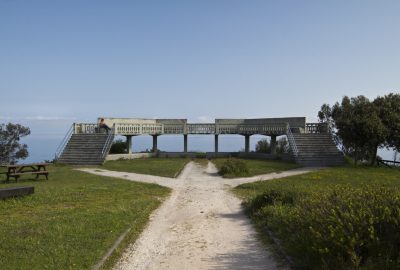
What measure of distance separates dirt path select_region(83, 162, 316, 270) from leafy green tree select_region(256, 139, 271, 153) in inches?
1023

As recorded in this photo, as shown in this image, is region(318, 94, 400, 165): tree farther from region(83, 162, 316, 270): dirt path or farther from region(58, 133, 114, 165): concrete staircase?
region(58, 133, 114, 165): concrete staircase

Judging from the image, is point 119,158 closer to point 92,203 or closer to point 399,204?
point 92,203

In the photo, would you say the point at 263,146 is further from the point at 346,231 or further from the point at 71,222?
the point at 346,231

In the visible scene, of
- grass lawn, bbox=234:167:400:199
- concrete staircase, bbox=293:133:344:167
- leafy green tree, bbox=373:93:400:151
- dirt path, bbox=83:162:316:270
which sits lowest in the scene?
dirt path, bbox=83:162:316:270

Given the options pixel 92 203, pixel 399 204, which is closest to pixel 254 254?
pixel 399 204

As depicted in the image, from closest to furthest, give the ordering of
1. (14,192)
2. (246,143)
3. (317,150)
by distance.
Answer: (14,192)
(317,150)
(246,143)

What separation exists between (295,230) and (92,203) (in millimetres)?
8286

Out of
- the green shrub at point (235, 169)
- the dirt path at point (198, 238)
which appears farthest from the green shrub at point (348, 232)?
the green shrub at point (235, 169)

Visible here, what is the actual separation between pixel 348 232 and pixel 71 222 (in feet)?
24.1

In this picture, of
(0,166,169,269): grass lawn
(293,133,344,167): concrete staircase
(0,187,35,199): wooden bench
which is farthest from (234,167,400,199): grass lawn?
(0,187,35,199): wooden bench

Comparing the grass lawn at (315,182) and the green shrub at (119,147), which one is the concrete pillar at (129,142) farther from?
the grass lawn at (315,182)

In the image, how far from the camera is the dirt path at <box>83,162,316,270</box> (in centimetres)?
831

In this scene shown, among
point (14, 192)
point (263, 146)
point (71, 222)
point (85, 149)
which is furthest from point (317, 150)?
point (71, 222)

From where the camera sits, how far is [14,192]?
594 inches
